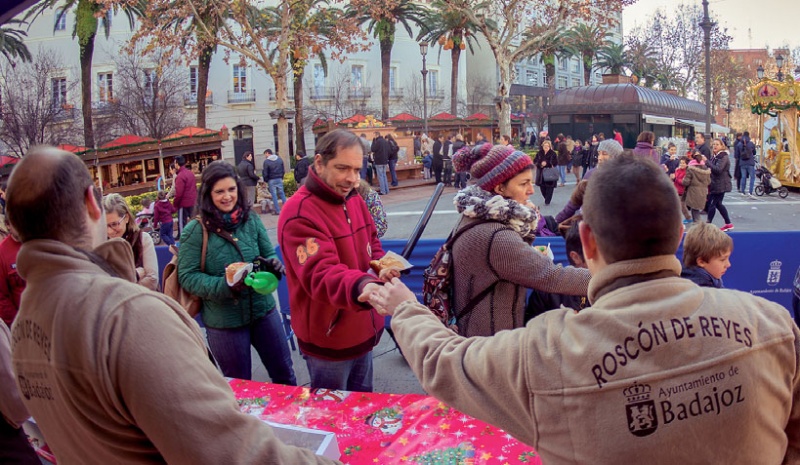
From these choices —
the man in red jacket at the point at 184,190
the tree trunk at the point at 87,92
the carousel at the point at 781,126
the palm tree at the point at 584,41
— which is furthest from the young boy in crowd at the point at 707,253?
Answer: the palm tree at the point at 584,41

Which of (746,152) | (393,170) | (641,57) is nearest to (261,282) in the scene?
(746,152)

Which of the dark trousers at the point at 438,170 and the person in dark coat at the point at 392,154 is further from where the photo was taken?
the dark trousers at the point at 438,170

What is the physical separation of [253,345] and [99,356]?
2646 mm

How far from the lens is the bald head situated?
1.52m

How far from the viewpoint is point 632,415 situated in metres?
1.32

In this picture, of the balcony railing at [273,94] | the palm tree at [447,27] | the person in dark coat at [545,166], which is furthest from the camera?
the balcony railing at [273,94]

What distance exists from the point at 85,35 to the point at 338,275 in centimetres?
3038

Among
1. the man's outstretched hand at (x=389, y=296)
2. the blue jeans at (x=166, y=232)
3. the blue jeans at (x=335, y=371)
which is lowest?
the blue jeans at (x=166, y=232)

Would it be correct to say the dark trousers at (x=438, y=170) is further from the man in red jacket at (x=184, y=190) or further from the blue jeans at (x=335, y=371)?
the blue jeans at (x=335, y=371)

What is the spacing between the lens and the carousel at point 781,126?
19.6 m

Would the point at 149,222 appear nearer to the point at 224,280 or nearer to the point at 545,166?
the point at 545,166

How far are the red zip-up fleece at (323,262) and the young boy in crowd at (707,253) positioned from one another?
209cm

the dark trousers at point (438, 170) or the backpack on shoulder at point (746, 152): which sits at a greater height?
the backpack on shoulder at point (746, 152)

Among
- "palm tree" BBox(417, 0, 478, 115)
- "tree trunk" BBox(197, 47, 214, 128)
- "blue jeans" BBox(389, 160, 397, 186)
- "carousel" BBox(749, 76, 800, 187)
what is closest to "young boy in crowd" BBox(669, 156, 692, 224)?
"carousel" BBox(749, 76, 800, 187)
